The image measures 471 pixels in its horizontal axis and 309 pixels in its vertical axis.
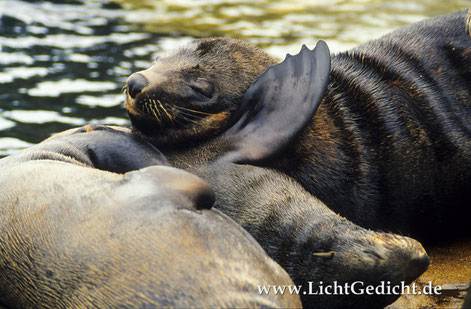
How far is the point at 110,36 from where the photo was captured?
1241cm

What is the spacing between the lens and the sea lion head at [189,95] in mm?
4914

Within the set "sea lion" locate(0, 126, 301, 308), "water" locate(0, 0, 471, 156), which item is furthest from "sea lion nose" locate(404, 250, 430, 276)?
"water" locate(0, 0, 471, 156)

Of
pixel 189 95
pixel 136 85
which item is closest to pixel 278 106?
pixel 189 95

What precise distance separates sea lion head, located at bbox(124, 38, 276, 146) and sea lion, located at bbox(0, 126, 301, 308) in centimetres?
103

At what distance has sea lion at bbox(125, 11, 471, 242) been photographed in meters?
4.68

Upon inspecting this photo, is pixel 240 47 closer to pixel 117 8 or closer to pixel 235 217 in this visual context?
pixel 235 217

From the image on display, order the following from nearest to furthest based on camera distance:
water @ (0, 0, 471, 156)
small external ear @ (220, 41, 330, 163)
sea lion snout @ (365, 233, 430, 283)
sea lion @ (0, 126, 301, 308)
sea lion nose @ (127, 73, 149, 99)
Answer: sea lion @ (0, 126, 301, 308) → sea lion snout @ (365, 233, 430, 283) → small external ear @ (220, 41, 330, 163) → sea lion nose @ (127, 73, 149, 99) → water @ (0, 0, 471, 156)

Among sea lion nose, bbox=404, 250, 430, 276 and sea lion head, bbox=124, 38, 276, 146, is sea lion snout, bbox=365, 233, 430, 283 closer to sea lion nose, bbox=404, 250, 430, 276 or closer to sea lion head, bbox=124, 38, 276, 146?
sea lion nose, bbox=404, 250, 430, 276

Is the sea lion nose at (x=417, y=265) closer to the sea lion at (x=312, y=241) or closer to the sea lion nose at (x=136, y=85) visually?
the sea lion at (x=312, y=241)

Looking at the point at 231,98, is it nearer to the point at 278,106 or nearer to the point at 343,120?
the point at 278,106

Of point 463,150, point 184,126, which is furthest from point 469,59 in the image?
point 184,126

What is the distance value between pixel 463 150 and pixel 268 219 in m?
1.68

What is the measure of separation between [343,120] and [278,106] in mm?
511

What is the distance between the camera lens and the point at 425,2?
16.2 m
